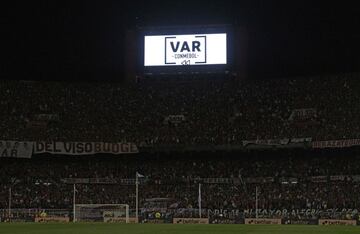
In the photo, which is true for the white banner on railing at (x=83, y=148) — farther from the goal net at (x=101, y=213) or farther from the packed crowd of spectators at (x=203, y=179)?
the goal net at (x=101, y=213)

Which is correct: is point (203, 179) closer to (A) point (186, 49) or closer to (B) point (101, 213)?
(B) point (101, 213)

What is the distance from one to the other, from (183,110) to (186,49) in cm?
1625

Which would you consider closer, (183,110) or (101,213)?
(101,213)

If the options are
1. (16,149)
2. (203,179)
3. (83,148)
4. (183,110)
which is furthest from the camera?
(183,110)

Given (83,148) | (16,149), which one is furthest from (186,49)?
(16,149)

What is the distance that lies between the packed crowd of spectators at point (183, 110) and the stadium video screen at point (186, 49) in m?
Result: 13.2

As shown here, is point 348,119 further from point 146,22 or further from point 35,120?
point 35,120

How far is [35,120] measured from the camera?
6181 cm

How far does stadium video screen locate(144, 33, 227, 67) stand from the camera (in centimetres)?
4725

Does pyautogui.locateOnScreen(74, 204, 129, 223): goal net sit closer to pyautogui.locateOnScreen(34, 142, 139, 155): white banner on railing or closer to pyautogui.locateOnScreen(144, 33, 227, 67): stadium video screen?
pyautogui.locateOnScreen(144, 33, 227, 67): stadium video screen

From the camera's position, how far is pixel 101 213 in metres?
47.2

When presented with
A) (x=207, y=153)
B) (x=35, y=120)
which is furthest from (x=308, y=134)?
(x=35, y=120)

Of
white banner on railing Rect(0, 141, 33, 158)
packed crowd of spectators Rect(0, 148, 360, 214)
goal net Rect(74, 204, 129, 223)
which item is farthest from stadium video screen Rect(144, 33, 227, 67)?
white banner on railing Rect(0, 141, 33, 158)

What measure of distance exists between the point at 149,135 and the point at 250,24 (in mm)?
13942
